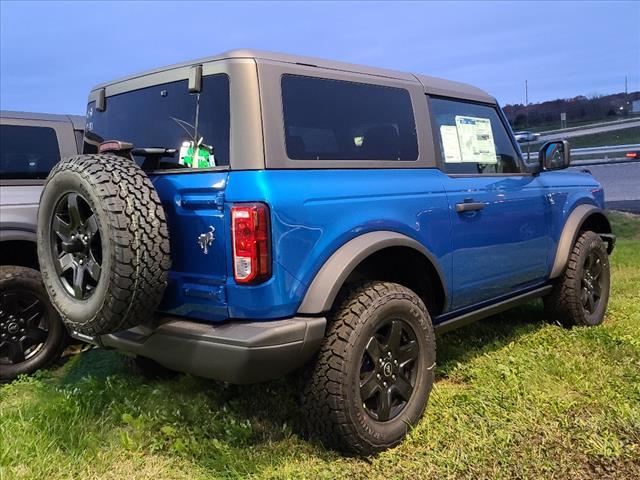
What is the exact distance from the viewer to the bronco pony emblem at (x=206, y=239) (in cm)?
267

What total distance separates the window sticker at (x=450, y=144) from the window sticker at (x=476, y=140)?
45mm

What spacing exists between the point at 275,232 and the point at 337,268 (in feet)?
1.23

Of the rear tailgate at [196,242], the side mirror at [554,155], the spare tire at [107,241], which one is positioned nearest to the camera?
the spare tire at [107,241]

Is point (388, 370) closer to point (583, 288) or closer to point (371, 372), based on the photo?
point (371, 372)

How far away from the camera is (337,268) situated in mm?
2779

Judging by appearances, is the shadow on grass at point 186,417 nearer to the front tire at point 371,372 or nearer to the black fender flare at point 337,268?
the front tire at point 371,372

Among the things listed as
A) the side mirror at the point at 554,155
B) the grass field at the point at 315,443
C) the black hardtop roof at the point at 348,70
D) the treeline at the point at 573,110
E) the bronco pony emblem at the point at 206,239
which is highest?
the treeline at the point at 573,110

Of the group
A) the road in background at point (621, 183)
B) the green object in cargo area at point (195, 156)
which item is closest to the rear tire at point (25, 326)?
the green object in cargo area at point (195, 156)

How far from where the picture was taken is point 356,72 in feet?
10.8

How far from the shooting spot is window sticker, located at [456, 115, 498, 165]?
12.9ft

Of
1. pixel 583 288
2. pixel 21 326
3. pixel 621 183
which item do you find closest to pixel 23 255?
pixel 21 326

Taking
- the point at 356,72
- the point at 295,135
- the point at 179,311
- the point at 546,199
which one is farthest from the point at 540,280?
the point at 179,311

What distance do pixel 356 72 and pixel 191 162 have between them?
1.07 metres

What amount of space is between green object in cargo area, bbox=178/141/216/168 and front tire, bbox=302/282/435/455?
0.94 meters
